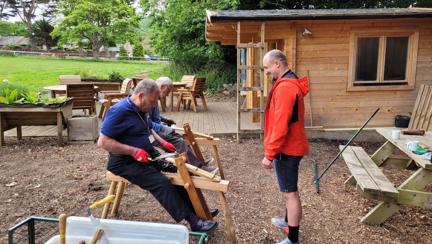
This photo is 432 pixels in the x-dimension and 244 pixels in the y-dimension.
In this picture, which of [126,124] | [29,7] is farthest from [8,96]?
[29,7]

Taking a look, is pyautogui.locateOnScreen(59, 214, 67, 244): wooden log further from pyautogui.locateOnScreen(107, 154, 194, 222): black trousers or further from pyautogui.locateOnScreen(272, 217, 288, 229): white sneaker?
pyautogui.locateOnScreen(272, 217, 288, 229): white sneaker

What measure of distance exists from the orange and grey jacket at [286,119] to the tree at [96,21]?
40.0 m

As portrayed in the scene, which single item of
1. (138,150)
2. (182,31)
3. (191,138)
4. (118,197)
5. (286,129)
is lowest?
(118,197)

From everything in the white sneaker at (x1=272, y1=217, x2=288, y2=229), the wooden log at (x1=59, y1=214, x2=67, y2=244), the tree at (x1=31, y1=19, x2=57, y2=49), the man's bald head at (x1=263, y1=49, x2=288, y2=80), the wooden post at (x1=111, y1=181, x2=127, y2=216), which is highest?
the tree at (x1=31, y1=19, x2=57, y2=49)

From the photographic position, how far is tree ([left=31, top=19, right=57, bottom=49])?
5500 centimetres

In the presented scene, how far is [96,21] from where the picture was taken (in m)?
43.6

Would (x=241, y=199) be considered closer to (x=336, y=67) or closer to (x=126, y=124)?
(x=126, y=124)

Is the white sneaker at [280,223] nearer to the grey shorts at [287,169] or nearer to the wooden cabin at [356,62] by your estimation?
the grey shorts at [287,169]

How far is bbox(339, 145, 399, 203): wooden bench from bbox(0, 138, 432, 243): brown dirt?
412 mm

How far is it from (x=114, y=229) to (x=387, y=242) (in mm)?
2572

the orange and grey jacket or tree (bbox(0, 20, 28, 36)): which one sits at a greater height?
Answer: tree (bbox(0, 20, 28, 36))

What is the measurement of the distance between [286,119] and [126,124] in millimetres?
1360

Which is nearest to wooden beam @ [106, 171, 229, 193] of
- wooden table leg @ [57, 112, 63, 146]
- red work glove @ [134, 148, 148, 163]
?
red work glove @ [134, 148, 148, 163]

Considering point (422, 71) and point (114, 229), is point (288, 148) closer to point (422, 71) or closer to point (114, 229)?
point (114, 229)
